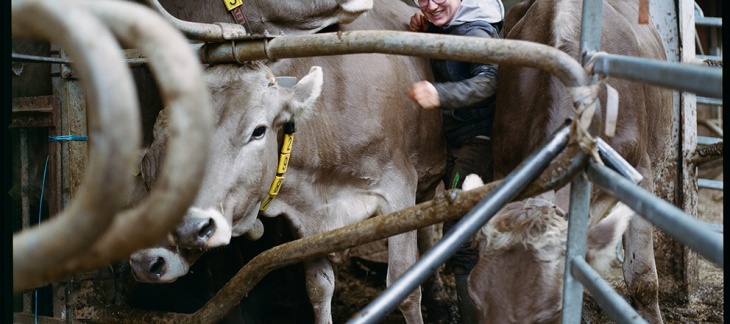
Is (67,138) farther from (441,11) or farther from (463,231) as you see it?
(463,231)

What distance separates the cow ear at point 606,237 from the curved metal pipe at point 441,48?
2.14 feet

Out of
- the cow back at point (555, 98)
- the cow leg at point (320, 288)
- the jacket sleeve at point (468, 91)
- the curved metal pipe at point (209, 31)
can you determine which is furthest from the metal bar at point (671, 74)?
the cow leg at point (320, 288)

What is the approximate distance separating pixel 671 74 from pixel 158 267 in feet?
7.60

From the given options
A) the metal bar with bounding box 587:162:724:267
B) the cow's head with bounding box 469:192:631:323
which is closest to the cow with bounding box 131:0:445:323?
the cow's head with bounding box 469:192:631:323

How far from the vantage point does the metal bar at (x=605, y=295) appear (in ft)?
5.19

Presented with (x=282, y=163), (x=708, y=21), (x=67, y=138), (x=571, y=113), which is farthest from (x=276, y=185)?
(x=708, y=21)

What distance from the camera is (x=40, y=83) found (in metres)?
4.27

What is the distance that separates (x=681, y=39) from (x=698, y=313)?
6.12 ft

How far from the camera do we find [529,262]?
244cm

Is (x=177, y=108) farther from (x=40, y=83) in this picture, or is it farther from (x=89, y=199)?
(x=40, y=83)

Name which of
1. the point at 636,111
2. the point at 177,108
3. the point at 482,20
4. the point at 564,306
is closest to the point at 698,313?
the point at 636,111

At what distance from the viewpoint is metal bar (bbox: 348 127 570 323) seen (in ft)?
5.82

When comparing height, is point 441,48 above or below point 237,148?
above

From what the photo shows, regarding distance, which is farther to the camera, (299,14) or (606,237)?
(299,14)
